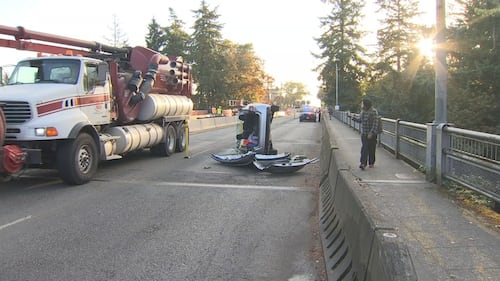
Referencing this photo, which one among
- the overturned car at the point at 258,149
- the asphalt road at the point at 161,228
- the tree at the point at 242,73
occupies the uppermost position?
the tree at the point at 242,73

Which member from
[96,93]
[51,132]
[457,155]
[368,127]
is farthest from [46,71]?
[457,155]

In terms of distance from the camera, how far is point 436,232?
5859 mm

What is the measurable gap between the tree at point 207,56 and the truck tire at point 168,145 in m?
67.6

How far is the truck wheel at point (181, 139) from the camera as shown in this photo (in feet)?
54.7

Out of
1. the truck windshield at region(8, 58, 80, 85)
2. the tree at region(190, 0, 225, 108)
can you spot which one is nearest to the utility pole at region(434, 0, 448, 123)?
the truck windshield at region(8, 58, 80, 85)

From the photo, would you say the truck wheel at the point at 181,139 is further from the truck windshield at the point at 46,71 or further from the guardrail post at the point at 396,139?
the guardrail post at the point at 396,139

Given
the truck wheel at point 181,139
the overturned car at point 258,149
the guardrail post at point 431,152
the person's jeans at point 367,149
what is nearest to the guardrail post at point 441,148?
the guardrail post at point 431,152

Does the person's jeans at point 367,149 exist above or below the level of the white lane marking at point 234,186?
above

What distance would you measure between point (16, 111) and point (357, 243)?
7.87m

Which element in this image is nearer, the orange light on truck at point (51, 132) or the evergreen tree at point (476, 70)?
the orange light on truck at point (51, 132)

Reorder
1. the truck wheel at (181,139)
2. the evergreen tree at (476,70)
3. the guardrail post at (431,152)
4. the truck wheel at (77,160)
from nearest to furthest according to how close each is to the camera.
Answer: the guardrail post at (431,152), the truck wheel at (77,160), the truck wheel at (181,139), the evergreen tree at (476,70)

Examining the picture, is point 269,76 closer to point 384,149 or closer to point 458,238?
point 384,149

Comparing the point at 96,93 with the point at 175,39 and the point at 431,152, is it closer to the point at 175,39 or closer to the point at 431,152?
the point at 431,152

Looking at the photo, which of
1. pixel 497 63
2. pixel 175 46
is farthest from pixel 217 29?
pixel 497 63
